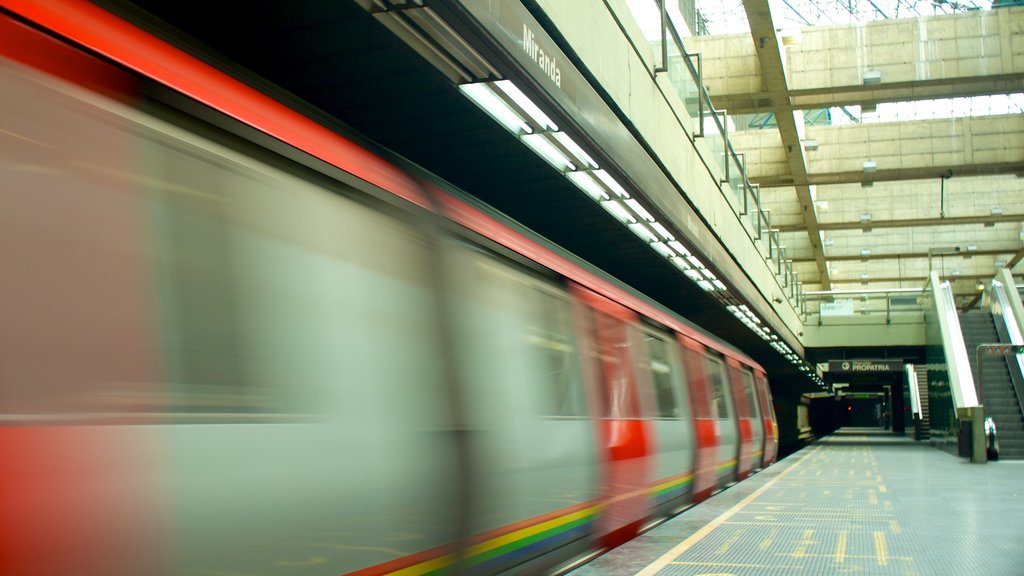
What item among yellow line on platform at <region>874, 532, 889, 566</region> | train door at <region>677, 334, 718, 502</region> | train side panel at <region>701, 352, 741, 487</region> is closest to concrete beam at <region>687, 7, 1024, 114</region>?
train side panel at <region>701, 352, 741, 487</region>

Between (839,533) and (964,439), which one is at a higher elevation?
(964,439)

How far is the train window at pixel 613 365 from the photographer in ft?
24.6

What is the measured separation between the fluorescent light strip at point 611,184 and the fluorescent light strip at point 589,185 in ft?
0.29

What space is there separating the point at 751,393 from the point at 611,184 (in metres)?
10.2

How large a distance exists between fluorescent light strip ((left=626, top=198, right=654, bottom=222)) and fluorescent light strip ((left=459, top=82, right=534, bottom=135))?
281cm

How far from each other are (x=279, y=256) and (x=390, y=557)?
139 centimetres

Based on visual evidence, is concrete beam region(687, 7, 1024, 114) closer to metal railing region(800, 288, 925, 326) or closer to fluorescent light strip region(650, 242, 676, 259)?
fluorescent light strip region(650, 242, 676, 259)

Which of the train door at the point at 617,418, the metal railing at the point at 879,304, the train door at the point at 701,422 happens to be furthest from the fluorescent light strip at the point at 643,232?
the metal railing at the point at 879,304

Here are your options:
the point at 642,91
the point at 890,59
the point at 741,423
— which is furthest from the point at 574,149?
the point at 890,59

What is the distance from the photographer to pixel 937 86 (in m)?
19.8

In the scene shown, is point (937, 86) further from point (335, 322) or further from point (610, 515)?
point (335, 322)

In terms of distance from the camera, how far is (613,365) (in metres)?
7.86

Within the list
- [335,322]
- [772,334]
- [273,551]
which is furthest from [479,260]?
[772,334]

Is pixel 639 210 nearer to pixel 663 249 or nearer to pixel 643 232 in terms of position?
pixel 643 232
